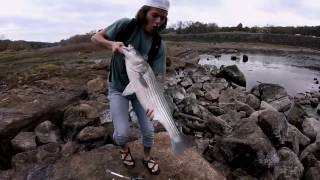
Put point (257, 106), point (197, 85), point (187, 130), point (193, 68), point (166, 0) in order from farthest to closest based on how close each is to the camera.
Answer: point (193, 68)
point (197, 85)
point (257, 106)
point (187, 130)
point (166, 0)

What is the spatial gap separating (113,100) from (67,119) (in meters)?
3.69

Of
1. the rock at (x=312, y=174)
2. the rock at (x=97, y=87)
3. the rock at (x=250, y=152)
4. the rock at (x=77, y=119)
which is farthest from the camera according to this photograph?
the rock at (x=97, y=87)

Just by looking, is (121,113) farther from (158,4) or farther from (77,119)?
(77,119)

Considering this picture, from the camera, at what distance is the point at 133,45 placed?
551cm

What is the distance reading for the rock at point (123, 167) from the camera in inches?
258

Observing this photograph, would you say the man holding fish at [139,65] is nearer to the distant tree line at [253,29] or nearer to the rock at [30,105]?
the rock at [30,105]

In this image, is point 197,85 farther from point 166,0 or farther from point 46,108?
point 166,0

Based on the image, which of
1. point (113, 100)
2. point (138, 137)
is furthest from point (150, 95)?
point (138, 137)

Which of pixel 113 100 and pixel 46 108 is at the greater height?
pixel 113 100

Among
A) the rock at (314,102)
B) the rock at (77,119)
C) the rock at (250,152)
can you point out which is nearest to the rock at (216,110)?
the rock at (250,152)

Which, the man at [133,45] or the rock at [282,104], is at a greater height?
the man at [133,45]

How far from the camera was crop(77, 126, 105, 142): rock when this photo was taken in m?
8.22

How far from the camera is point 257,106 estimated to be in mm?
16250

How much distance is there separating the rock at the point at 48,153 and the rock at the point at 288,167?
4.60 meters
